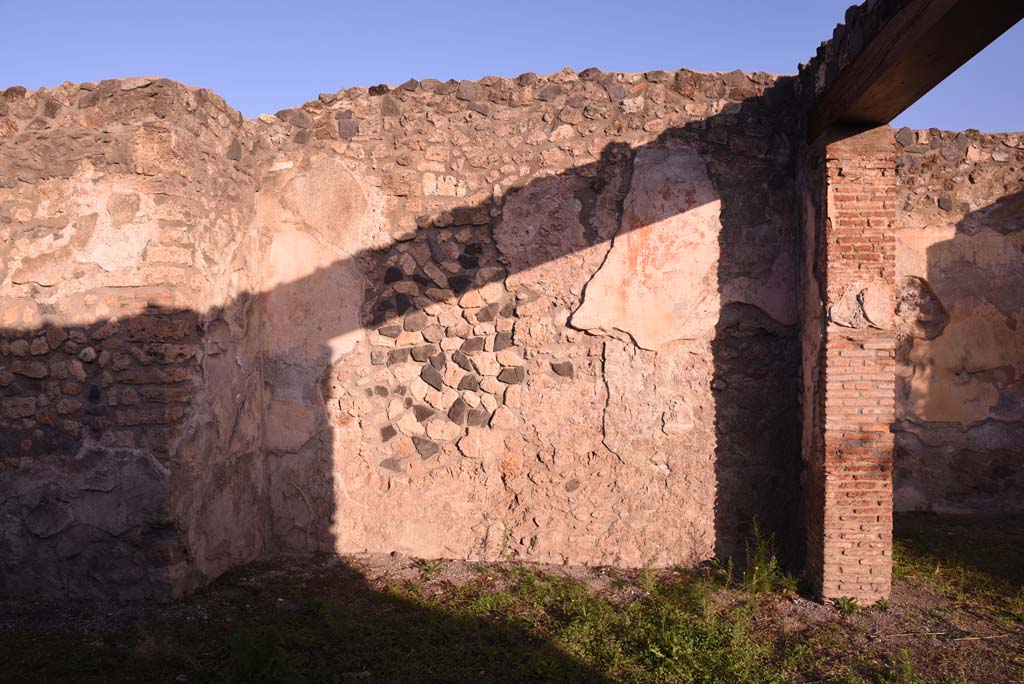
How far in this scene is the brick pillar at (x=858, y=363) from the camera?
3617 mm

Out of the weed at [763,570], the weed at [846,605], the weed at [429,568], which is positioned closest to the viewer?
the weed at [846,605]

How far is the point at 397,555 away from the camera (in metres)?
4.33

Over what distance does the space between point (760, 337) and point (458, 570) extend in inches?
87.9

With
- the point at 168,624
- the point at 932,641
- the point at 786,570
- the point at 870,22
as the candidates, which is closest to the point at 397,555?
the point at 168,624

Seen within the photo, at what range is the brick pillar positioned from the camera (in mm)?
3617

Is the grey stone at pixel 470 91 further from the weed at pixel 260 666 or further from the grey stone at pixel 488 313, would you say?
the weed at pixel 260 666

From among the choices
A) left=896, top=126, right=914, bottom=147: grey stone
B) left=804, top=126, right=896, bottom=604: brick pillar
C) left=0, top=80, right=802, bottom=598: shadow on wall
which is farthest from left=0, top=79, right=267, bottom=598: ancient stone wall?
left=896, top=126, right=914, bottom=147: grey stone

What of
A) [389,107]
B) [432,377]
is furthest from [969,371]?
[389,107]

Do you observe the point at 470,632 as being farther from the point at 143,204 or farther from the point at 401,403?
the point at 143,204

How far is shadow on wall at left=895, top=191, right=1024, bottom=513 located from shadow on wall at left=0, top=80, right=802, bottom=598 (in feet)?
6.39

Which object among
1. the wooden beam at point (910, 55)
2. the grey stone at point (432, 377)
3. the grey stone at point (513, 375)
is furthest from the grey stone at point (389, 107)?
the wooden beam at point (910, 55)

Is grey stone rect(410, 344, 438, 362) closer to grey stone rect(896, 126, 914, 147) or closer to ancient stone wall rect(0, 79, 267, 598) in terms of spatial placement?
ancient stone wall rect(0, 79, 267, 598)

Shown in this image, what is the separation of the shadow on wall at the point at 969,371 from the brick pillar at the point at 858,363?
2.05 meters

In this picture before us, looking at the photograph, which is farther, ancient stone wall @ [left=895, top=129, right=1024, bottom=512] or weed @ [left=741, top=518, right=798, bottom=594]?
ancient stone wall @ [left=895, top=129, right=1024, bottom=512]
